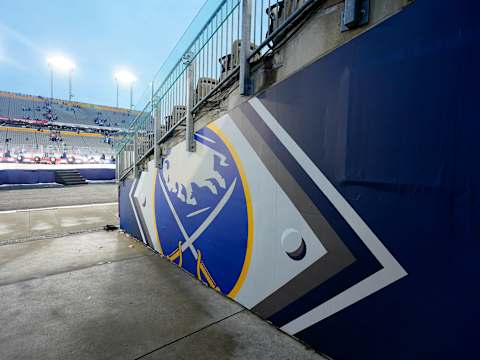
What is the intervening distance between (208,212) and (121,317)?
4.97 feet

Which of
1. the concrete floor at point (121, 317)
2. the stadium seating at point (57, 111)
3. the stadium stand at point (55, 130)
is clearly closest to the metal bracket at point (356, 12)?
the concrete floor at point (121, 317)

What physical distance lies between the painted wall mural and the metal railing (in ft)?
1.66

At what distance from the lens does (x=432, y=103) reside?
161 centimetres

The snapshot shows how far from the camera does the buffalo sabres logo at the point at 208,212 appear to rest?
3.08 meters

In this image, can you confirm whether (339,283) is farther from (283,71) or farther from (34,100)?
(34,100)

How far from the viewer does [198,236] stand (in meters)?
3.77

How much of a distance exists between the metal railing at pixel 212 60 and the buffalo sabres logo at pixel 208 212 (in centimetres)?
45

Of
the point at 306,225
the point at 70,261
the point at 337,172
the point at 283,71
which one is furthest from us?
the point at 70,261

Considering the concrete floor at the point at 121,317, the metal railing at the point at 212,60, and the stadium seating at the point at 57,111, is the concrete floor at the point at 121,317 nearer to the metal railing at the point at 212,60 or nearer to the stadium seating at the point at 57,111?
the metal railing at the point at 212,60

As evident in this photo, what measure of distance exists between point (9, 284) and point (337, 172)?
14.7 feet

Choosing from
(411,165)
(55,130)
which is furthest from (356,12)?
(55,130)

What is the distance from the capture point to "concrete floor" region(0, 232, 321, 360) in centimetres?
234

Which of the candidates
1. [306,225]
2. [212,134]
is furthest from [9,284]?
[306,225]

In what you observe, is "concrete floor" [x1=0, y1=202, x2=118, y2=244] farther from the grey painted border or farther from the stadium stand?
the stadium stand
